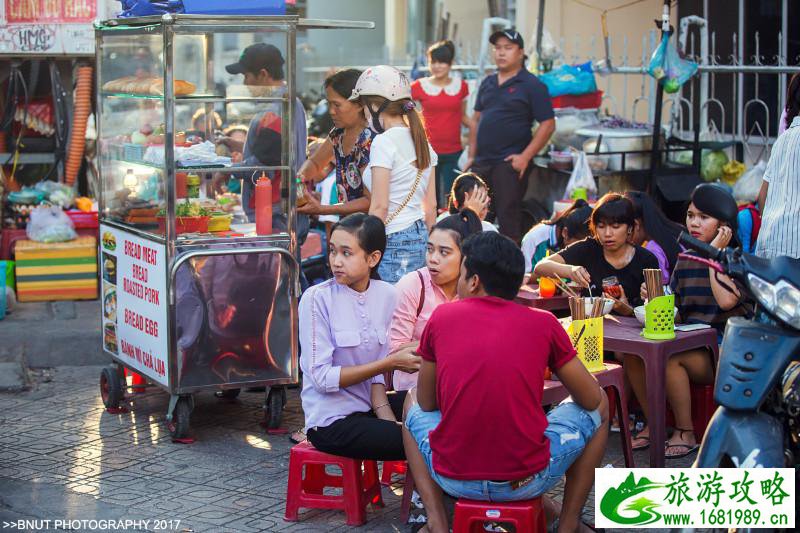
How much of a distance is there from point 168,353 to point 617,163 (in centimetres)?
436

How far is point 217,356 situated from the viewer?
19.1 feet

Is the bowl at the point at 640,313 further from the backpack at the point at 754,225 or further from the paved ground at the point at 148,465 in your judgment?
the backpack at the point at 754,225

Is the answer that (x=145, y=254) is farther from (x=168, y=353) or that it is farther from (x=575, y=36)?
(x=575, y=36)

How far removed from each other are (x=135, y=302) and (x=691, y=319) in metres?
2.89

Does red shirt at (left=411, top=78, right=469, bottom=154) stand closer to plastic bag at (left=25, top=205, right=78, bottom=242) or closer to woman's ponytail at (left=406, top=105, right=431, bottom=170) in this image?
plastic bag at (left=25, top=205, right=78, bottom=242)

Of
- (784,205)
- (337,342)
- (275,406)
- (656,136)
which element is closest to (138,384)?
(275,406)

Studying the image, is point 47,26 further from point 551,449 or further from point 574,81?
point 551,449

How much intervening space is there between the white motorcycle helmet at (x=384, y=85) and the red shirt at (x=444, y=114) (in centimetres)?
417

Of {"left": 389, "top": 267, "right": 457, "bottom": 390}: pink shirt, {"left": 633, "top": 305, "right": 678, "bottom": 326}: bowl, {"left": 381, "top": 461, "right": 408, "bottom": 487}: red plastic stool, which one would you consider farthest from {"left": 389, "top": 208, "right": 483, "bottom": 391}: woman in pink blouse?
{"left": 633, "top": 305, "right": 678, "bottom": 326}: bowl

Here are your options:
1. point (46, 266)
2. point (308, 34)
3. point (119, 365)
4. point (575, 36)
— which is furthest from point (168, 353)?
point (308, 34)

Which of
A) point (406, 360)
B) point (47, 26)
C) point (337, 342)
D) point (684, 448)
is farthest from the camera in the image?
point (47, 26)

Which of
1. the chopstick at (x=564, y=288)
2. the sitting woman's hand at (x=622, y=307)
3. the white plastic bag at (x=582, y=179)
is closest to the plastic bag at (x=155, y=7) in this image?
the chopstick at (x=564, y=288)

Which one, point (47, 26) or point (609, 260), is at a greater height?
point (47, 26)

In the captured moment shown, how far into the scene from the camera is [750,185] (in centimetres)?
787
